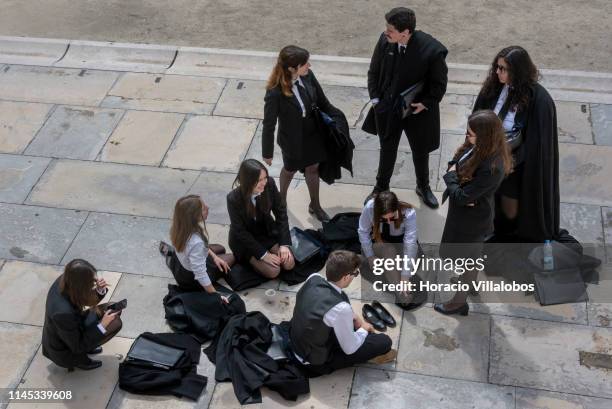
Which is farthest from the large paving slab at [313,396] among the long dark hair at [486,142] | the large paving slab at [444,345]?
the long dark hair at [486,142]

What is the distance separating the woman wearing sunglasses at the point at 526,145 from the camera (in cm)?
616

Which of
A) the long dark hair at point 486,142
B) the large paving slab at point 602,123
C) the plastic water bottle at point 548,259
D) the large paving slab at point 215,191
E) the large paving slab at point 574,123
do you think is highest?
the long dark hair at point 486,142

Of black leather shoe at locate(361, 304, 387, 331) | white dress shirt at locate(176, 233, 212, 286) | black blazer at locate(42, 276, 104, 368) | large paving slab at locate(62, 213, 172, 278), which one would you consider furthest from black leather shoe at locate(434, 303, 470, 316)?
black blazer at locate(42, 276, 104, 368)

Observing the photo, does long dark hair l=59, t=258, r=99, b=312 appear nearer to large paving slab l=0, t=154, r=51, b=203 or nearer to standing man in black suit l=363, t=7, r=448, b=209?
large paving slab l=0, t=154, r=51, b=203

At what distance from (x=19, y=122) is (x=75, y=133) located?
29.1 inches

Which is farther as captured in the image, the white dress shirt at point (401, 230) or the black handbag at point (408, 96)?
the black handbag at point (408, 96)

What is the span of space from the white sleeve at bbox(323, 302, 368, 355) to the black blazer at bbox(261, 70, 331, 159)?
1.95m

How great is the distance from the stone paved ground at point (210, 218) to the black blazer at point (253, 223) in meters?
0.40

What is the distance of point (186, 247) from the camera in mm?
6227

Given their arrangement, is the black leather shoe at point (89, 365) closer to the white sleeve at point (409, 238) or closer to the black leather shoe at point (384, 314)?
the black leather shoe at point (384, 314)

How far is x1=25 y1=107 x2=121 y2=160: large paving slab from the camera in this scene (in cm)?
859

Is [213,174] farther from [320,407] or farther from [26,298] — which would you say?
[320,407]

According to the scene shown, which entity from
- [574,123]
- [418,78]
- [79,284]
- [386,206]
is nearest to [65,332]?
[79,284]

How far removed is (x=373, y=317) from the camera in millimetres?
6523
